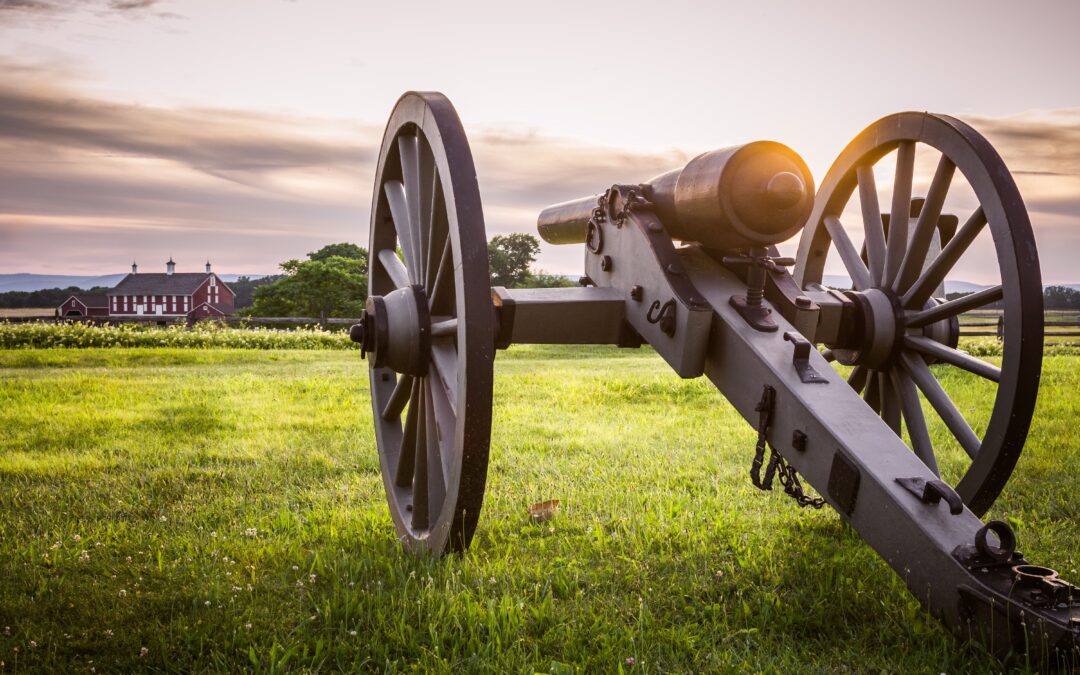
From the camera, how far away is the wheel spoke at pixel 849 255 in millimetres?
3998

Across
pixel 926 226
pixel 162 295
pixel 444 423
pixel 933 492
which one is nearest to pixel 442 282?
pixel 444 423

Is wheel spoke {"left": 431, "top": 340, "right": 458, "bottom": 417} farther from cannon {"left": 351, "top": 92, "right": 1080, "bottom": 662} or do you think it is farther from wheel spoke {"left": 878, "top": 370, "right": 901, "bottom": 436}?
wheel spoke {"left": 878, "top": 370, "right": 901, "bottom": 436}

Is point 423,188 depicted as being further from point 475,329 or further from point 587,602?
point 587,602

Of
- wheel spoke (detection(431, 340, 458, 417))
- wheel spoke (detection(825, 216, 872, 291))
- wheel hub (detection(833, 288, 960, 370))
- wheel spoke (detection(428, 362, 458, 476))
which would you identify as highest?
wheel spoke (detection(825, 216, 872, 291))

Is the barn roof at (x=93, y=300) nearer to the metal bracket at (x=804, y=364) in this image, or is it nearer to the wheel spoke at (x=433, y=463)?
the wheel spoke at (x=433, y=463)

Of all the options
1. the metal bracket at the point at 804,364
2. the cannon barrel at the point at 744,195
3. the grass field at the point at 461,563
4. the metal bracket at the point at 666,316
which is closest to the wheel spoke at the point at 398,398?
the grass field at the point at 461,563

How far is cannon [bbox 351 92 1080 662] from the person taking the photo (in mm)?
2273

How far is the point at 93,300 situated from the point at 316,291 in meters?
51.9

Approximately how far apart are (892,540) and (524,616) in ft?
3.98

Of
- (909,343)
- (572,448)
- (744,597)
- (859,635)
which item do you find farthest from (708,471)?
(859,635)

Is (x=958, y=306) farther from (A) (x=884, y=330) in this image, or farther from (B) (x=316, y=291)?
(B) (x=316, y=291)

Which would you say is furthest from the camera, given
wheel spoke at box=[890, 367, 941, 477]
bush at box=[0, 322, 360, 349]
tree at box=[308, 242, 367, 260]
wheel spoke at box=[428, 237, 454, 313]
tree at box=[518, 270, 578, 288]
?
tree at box=[308, 242, 367, 260]

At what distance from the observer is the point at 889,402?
3.88 m

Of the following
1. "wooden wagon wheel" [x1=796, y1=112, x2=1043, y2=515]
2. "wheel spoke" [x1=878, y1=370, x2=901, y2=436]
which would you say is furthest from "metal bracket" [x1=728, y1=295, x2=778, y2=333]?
"wheel spoke" [x1=878, y1=370, x2=901, y2=436]
